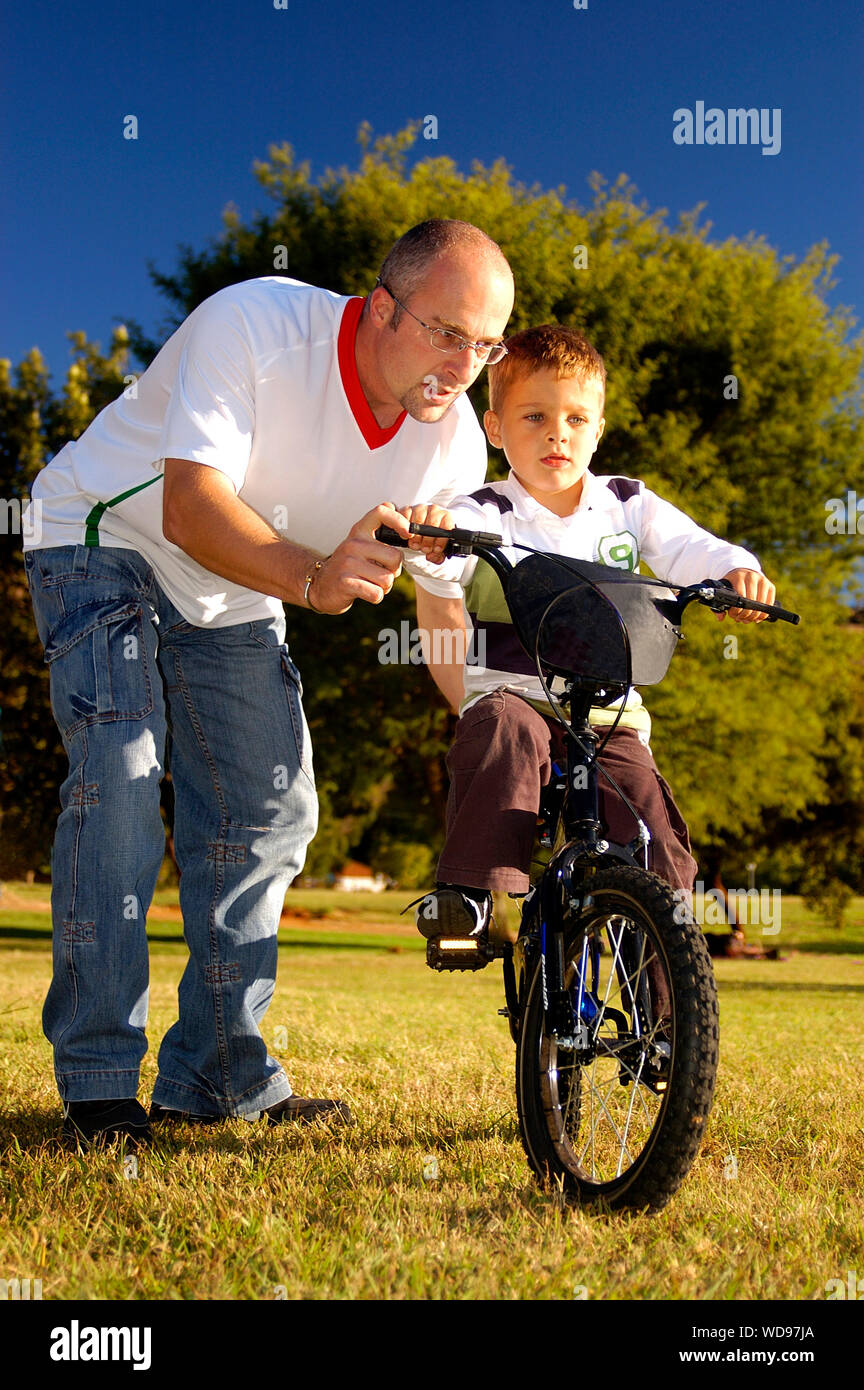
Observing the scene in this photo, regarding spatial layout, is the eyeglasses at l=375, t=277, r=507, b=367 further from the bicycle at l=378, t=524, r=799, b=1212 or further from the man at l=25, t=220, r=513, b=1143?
the bicycle at l=378, t=524, r=799, b=1212

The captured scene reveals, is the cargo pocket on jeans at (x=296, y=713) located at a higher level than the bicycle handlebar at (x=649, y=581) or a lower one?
lower

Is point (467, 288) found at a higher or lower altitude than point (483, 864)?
higher

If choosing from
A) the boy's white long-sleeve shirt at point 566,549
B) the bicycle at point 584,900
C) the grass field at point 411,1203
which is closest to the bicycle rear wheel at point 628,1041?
the bicycle at point 584,900

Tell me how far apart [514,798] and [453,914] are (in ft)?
1.09

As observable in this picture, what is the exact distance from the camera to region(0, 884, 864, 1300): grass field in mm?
2305

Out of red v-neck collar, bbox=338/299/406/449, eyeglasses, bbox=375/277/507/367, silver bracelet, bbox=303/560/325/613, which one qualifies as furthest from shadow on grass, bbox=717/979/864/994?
silver bracelet, bbox=303/560/325/613

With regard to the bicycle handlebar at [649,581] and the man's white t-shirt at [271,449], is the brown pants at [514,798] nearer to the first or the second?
the bicycle handlebar at [649,581]

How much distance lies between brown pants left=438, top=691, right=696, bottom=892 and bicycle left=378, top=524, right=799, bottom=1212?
9cm

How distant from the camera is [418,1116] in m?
4.01

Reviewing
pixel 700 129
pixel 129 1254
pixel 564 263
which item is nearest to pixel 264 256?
pixel 564 263

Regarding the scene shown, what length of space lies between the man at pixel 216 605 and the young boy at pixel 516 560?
0.21 metres

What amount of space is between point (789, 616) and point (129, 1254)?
205 centimetres

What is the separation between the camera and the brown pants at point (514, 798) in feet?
10.4
